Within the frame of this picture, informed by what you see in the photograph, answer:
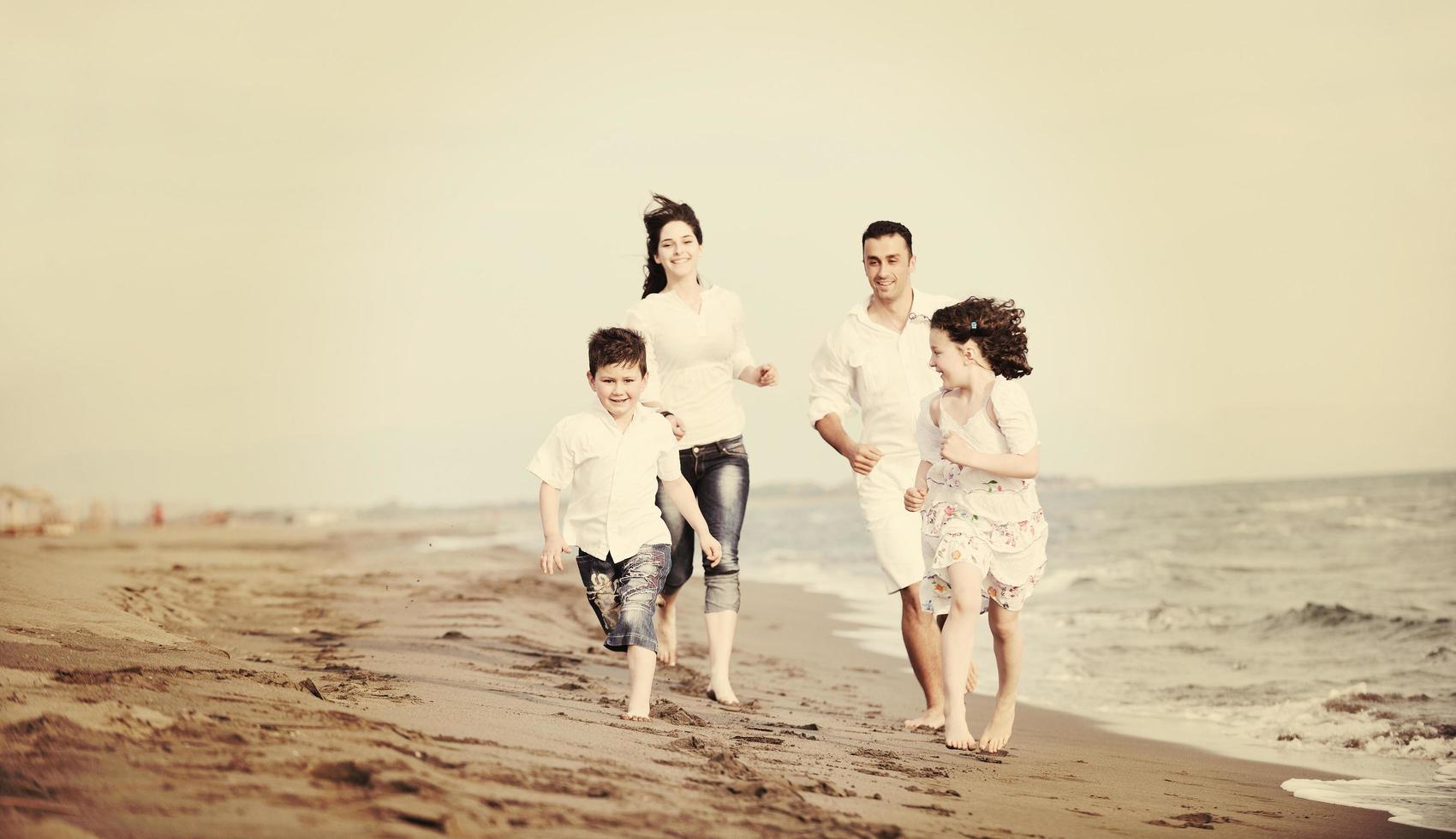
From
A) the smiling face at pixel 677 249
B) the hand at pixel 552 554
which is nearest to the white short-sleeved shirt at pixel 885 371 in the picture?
the smiling face at pixel 677 249

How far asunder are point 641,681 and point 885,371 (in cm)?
169

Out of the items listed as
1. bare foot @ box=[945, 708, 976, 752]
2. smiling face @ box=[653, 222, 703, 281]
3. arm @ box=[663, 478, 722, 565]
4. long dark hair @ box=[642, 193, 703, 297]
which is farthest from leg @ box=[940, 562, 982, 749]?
long dark hair @ box=[642, 193, 703, 297]

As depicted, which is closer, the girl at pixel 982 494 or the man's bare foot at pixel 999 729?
the girl at pixel 982 494

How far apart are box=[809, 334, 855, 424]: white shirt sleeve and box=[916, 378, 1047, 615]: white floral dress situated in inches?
28.4

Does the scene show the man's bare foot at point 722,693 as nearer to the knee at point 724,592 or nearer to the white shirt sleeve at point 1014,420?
the knee at point 724,592

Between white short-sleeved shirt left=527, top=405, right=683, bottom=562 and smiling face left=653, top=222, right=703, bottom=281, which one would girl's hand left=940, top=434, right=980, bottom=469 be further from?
smiling face left=653, top=222, right=703, bottom=281

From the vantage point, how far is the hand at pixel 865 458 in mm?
5074

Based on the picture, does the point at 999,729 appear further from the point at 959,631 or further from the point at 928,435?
the point at 928,435

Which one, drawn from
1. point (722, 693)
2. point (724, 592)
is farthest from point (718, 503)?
point (722, 693)

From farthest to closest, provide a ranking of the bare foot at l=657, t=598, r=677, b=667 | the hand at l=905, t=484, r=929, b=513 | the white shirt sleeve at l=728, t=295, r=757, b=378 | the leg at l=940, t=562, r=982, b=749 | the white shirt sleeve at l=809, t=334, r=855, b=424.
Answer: the bare foot at l=657, t=598, r=677, b=667 → the white shirt sleeve at l=728, t=295, r=757, b=378 → the white shirt sleeve at l=809, t=334, r=855, b=424 → the hand at l=905, t=484, r=929, b=513 → the leg at l=940, t=562, r=982, b=749

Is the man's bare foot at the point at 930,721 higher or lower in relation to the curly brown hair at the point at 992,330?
lower

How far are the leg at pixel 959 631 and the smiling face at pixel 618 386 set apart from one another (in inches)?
52.0

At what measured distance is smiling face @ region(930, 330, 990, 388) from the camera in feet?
14.8

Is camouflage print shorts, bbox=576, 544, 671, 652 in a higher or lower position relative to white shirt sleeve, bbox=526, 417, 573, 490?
lower
